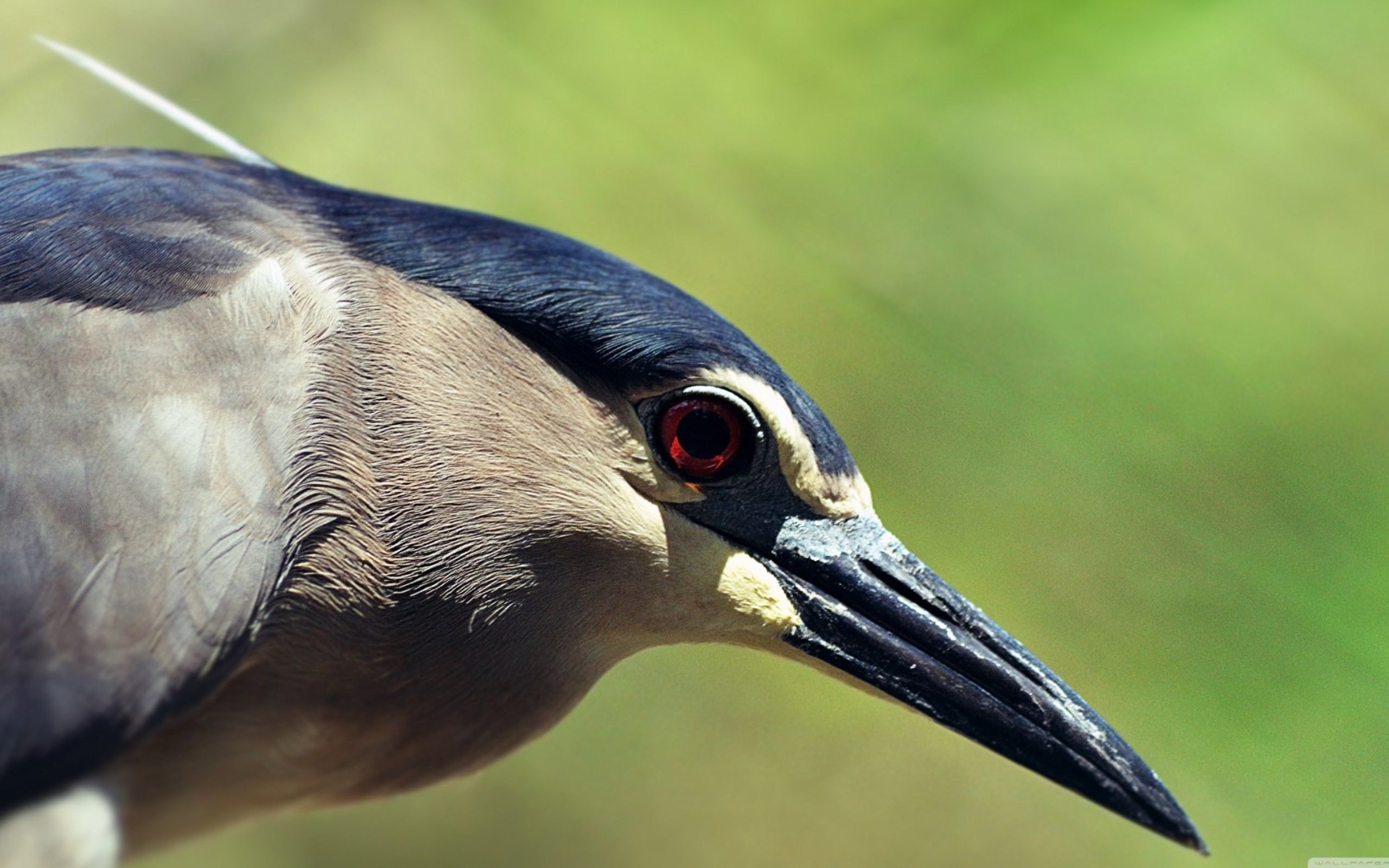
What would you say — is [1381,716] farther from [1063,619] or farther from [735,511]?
[735,511]

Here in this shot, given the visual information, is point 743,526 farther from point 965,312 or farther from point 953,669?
point 965,312

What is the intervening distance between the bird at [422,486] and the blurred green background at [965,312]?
107 cm

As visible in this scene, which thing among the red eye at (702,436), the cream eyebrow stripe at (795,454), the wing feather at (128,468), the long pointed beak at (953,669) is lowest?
the wing feather at (128,468)

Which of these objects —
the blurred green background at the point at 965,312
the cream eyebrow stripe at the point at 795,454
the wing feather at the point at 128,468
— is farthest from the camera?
Answer: the blurred green background at the point at 965,312

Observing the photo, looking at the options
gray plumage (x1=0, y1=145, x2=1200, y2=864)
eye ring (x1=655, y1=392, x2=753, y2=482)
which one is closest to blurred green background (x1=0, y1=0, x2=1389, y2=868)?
gray plumage (x1=0, y1=145, x2=1200, y2=864)

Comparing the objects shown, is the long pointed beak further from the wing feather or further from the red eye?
the wing feather

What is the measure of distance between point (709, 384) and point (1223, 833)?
60.4 inches

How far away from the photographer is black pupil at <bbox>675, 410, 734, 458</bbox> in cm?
113

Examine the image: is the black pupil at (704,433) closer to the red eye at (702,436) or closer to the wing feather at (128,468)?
the red eye at (702,436)

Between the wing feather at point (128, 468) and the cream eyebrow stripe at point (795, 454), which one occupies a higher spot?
the cream eyebrow stripe at point (795, 454)

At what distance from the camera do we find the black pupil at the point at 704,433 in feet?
3.72

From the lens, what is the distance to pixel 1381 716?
7.14 ft

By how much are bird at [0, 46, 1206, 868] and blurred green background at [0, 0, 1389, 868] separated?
1.07 meters

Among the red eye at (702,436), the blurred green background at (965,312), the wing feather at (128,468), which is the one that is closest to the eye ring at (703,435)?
the red eye at (702,436)
